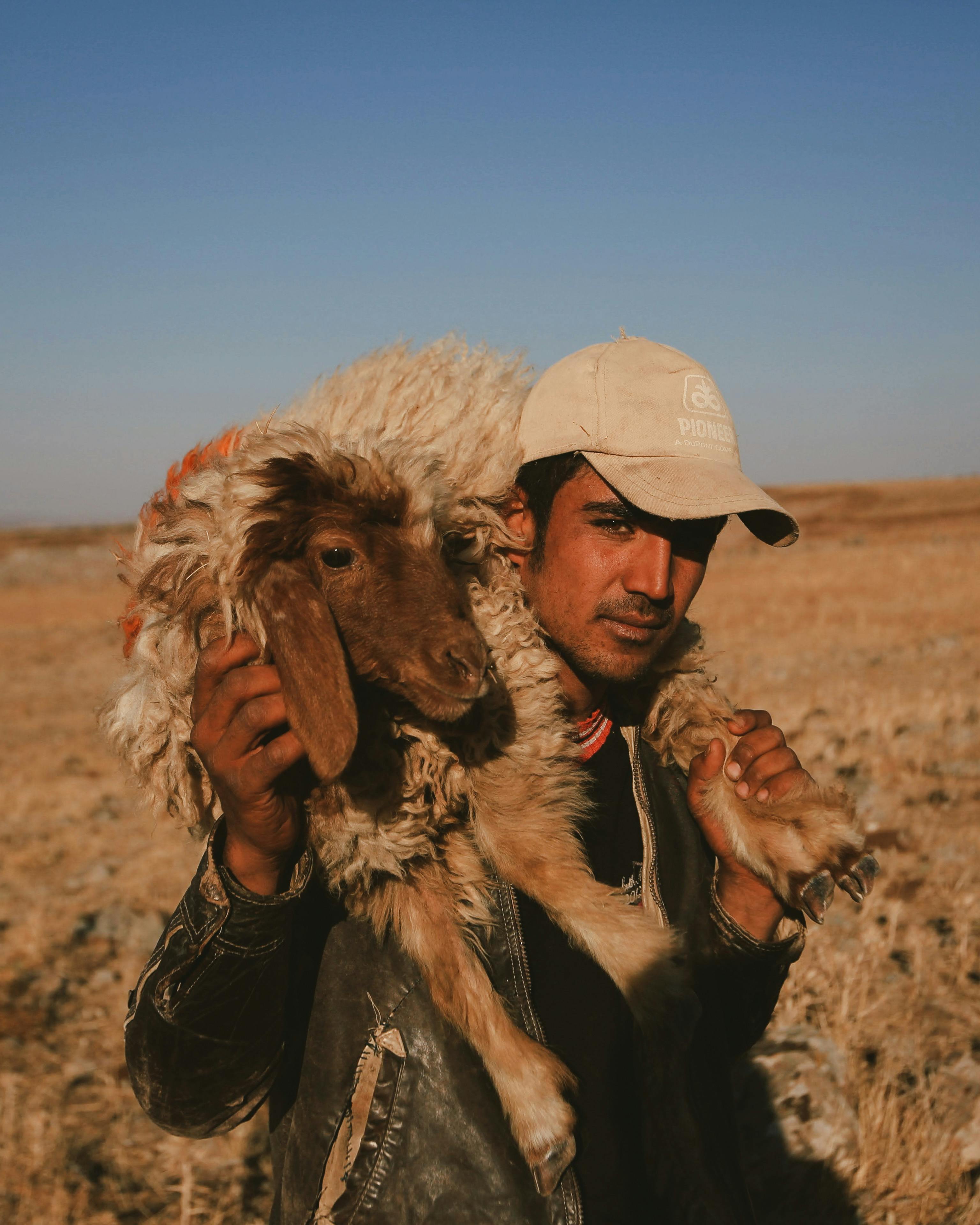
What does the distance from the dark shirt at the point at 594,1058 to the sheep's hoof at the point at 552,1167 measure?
99 millimetres

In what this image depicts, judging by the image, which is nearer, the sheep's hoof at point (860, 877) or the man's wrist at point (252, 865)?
the man's wrist at point (252, 865)

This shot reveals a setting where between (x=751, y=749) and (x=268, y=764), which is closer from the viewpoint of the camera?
(x=268, y=764)

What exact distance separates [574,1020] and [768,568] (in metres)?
23.5

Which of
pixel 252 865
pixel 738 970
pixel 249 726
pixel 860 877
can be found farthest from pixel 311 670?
pixel 738 970

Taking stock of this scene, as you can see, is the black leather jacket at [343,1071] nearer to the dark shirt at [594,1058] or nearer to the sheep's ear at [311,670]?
the dark shirt at [594,1058]

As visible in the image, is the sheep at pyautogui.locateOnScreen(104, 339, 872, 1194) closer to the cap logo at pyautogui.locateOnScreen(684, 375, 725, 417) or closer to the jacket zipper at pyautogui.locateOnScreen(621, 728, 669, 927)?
the jacket zipper at pyautogui.locateOnScreen(621, 728, 669, 927)

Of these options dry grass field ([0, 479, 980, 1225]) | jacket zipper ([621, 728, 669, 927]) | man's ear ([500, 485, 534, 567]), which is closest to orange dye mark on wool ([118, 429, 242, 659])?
man's ear ([500, 485, 534, 567])

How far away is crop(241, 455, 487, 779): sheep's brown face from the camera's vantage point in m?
1.77

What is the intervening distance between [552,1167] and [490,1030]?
0.30 meters

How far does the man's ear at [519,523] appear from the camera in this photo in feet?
7.83

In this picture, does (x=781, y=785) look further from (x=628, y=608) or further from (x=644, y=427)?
(x=644, y=427)

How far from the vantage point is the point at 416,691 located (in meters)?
1.85

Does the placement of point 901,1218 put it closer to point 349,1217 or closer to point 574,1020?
point 574,1020

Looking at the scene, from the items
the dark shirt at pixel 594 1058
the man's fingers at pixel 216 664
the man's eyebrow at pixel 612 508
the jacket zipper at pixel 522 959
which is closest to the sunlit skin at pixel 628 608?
the man's eyebrow at pixel 612 508
